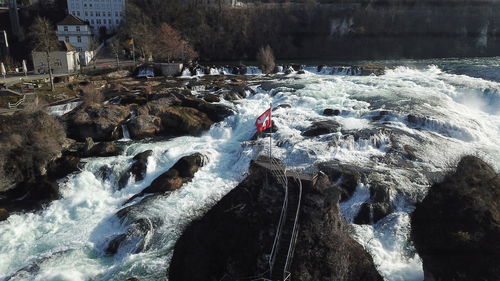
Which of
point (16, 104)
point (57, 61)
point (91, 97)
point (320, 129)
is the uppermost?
point (57, 61)

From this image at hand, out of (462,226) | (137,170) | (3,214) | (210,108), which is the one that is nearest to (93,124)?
(137,170)

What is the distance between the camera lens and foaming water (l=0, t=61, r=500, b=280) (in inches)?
741

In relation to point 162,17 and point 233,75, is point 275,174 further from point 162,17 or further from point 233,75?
point 162,17

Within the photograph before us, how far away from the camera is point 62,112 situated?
36750 mm

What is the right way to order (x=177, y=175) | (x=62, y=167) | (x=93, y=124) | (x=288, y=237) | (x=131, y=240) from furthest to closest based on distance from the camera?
(x=93, y=124)
(x=62, y=167)
(x=177, y=175)
(x=131, y=240)
(x=288, y=237)

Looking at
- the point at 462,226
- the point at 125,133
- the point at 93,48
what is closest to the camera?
the point at 462,226

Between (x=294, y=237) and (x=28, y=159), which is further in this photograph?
(x=28, y=159)

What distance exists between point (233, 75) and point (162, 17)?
29.1m

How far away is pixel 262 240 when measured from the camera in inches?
496

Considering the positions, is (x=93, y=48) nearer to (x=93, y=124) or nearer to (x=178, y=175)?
(x=93, y=124)

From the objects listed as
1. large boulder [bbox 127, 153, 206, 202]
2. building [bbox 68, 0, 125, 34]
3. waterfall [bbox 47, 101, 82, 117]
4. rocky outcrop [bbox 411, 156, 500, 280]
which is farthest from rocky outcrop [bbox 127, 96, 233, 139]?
building [bbox 68, 0, 125, 34]

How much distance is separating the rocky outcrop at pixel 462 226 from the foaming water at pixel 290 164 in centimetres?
317

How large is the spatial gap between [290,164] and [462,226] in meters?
14.3

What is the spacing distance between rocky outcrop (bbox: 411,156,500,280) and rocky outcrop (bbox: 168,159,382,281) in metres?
2.29
